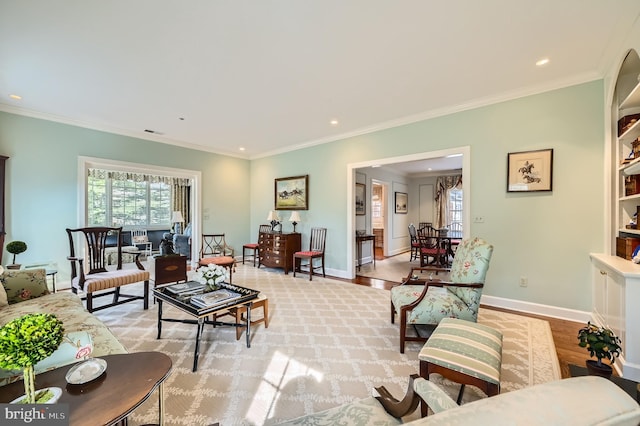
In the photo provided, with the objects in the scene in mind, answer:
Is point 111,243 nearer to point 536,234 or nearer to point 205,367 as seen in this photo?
point 205,367

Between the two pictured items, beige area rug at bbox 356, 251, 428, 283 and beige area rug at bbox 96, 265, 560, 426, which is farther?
beige area rug at bbox 356, 251, 428, 283

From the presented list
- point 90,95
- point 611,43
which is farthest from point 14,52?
point 611,43

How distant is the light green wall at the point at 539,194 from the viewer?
2998mm

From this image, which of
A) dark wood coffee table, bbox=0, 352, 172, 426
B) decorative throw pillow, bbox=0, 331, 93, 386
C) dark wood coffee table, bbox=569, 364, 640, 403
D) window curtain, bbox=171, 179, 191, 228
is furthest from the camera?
window curtain, bbox=171, 179, 191, 228

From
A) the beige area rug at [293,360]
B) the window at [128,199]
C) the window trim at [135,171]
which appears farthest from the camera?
the window at [128,199]

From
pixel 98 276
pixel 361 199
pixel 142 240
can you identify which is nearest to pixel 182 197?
pixel 142 240

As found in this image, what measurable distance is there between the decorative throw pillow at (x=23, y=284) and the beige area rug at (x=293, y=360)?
2.53ft

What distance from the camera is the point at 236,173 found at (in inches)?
267

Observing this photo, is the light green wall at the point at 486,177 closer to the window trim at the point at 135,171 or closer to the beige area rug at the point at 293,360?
the window trim at the point at 135,171

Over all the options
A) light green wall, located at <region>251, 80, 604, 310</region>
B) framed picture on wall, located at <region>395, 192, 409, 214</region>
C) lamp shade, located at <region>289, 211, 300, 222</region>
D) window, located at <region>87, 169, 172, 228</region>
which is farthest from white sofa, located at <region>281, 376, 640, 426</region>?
window, located at <region>87, 169, 172, 228</region>

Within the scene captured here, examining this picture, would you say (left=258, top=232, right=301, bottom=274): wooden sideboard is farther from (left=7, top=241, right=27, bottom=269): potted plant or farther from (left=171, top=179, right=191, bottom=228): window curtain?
(left=171, top=179, right=191, bottom=228): window curtain

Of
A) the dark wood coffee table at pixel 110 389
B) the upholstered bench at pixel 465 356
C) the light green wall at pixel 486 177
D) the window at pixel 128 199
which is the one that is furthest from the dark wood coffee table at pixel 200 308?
the window at pixel 128 199

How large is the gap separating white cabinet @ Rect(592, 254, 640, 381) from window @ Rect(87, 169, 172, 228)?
30.8 ft

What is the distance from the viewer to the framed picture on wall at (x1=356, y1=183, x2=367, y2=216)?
6555mm
